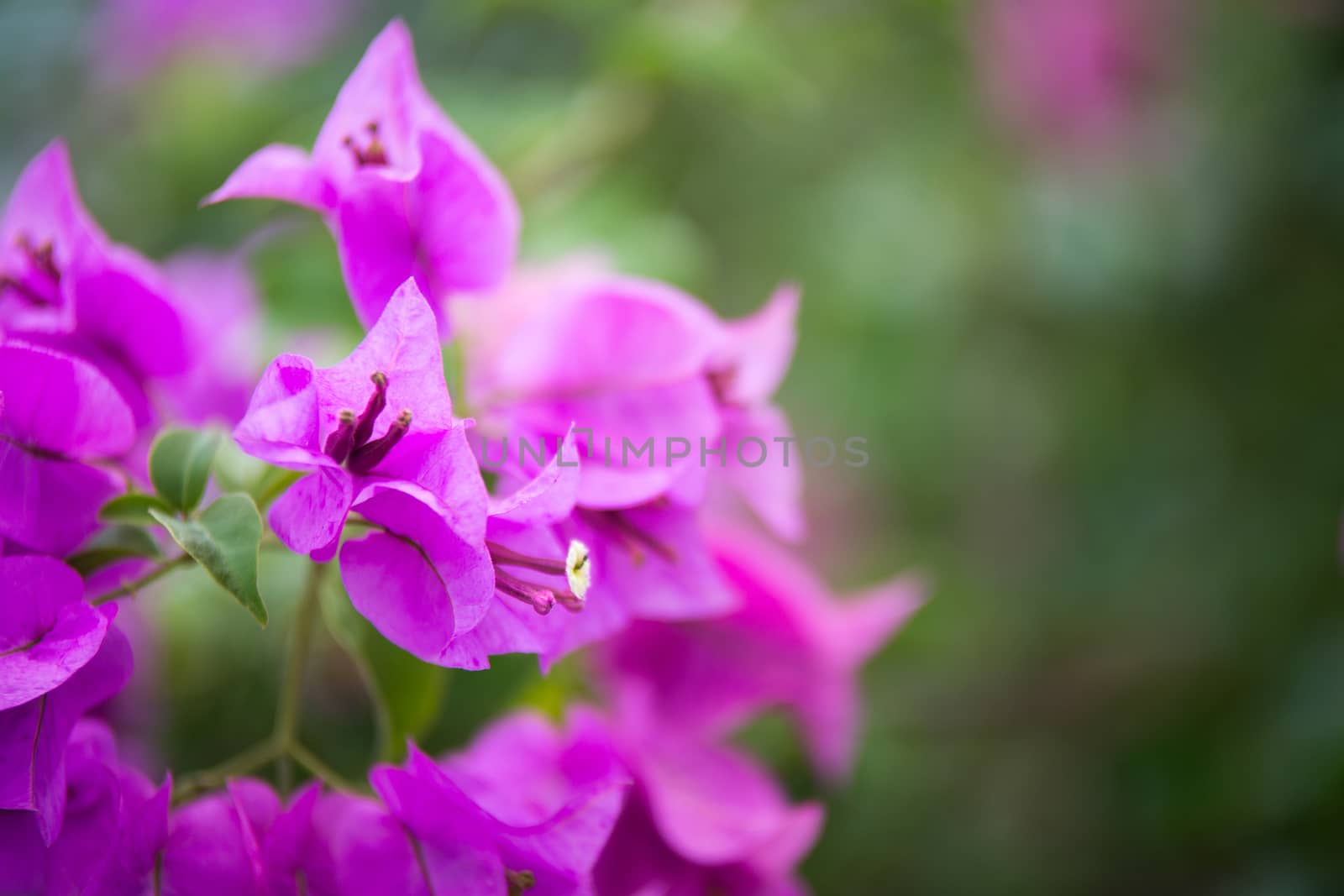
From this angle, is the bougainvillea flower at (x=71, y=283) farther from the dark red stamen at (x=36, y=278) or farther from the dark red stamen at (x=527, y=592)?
the dark red stamen at (x=527, y=592)

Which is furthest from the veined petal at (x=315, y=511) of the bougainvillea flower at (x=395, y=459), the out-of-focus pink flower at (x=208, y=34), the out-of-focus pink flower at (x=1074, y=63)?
the out-of-focus pink flower at (x=1074, y=63)

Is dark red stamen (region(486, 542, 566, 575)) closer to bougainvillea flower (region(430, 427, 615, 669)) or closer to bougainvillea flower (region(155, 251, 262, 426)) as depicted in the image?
bougainvillea flower (region(430, 427, 615, 669))

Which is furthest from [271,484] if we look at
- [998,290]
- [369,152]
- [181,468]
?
[998,290]

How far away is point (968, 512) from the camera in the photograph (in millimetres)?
1409

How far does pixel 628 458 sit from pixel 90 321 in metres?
0.24

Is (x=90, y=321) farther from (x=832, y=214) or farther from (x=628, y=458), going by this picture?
(x=832, y=214)

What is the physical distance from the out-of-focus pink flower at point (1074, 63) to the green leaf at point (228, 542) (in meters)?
1.12

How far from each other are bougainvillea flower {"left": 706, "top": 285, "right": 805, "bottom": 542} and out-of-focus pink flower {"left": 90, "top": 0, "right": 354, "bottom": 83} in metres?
0.85

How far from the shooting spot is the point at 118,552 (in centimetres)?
40

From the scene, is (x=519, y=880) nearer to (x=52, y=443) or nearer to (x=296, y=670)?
(x=296, y=670)

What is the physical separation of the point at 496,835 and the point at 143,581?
0.54 ft

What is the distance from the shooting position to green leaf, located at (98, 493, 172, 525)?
0.38 meters

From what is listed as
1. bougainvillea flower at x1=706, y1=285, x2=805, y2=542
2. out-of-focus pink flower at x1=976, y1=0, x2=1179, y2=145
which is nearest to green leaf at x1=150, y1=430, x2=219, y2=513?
bougainvillea flower at x1=706, y1=285, x2=805, y2=542

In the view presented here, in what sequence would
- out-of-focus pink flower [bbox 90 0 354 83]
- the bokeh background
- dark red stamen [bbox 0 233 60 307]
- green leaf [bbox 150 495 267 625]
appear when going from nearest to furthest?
green leaf [bbox 150 495 267 625] < dark red stamen [bbox 0 233 60 307] < the bokeh background < out-of-focus pink flower [bbox 90 0 354 83]
